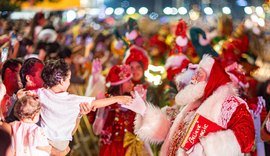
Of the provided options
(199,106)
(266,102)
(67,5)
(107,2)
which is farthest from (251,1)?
(199,106)

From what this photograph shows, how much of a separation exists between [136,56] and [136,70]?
318mm

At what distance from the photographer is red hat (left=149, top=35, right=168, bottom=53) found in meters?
16.7

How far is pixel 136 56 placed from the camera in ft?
31.1

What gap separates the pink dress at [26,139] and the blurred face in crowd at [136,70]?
3091mm

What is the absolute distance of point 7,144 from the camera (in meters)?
6.01

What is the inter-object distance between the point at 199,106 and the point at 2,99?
60.9 inches

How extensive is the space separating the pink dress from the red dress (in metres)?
2.53

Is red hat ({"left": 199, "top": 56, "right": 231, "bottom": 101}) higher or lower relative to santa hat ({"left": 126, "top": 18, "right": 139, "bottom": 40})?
lower

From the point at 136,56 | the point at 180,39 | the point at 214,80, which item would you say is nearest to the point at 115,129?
the point at 136,56

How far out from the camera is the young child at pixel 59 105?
6.23m

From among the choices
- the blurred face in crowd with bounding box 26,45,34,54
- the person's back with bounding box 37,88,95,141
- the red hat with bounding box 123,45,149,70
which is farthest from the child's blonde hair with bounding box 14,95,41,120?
the red hat with bounding box 123,45,149,70

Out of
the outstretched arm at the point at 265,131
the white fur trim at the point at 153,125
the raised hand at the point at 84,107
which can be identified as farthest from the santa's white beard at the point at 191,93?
the raised hand at the point at 84,107

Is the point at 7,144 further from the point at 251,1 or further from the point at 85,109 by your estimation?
the point at 251,1

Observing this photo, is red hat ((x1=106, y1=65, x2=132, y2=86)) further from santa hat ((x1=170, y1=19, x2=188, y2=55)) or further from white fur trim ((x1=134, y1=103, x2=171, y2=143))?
santa hat ((x1=170, y1=19, x2=188, y2=55))
